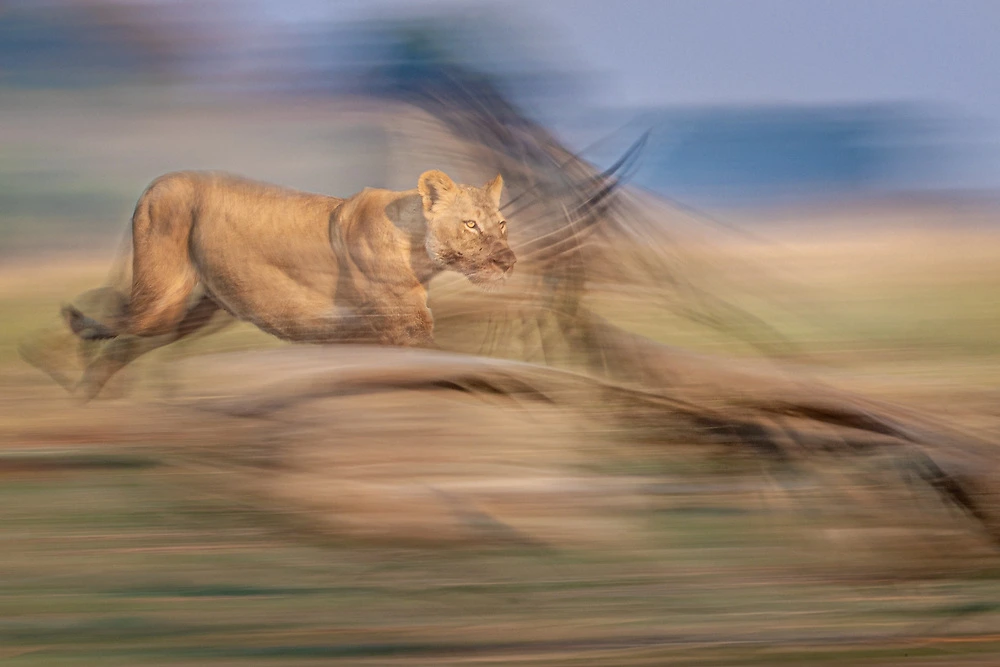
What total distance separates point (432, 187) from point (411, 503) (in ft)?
1.67

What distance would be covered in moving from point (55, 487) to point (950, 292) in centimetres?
161

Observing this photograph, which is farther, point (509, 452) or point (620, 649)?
point (509, 452)

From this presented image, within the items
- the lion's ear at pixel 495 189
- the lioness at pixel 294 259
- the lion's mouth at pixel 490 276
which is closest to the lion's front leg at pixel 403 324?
the lioness at pixel 294 259

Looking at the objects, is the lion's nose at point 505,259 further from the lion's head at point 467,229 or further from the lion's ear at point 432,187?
the lion's ear at point 432,187

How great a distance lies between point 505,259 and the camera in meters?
2.60

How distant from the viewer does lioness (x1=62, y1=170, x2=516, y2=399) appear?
2.53 metres

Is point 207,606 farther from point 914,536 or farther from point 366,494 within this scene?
point 914,536

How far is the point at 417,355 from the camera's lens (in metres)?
2.49

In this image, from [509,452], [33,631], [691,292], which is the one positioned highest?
[691,292]

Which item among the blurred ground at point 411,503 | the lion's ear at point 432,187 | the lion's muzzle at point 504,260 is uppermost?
the lion's ear at point 432,187

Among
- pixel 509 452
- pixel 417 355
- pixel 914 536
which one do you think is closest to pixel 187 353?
pixel 417 355

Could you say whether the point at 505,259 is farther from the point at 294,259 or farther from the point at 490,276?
the point at 294,259

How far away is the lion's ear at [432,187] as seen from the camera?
2.56 m

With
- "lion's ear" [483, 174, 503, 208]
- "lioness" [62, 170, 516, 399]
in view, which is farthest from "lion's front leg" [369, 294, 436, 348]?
"lion's ear" [483, 174, 503, 208]
